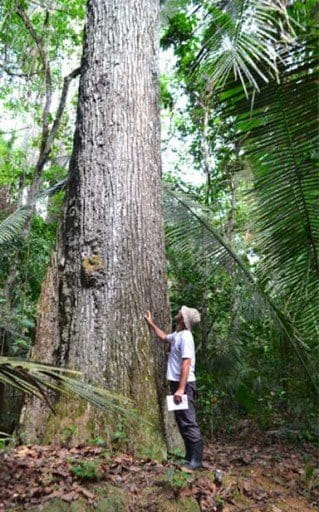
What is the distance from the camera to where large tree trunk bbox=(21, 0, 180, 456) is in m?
3.66

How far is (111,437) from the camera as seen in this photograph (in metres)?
3.42

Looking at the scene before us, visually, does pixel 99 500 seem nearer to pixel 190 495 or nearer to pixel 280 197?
pixel 190 495

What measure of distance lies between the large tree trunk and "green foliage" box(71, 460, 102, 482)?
522 mm

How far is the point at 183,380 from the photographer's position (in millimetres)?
4020

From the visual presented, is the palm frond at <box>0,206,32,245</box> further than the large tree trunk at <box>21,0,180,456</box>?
Yes

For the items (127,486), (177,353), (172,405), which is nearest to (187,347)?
(177,353)

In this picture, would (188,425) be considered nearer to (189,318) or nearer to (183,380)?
(183,380)

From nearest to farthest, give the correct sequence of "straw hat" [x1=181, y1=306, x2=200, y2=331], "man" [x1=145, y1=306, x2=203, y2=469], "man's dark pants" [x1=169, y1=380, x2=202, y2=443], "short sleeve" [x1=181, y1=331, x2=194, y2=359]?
"man" [x1=145, y1=306, x2=203, y2=469] < "man's dark pants" [x1=169, y1=380, x2=202, y2=443] < "short sleeve" [x1=181, y1=331, x2=194, y2=359] < "straw hat" [x1=181, y1=306, x2=200, y2=331]

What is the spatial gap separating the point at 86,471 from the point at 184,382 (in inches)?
51.3

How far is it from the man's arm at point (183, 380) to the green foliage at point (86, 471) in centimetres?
101

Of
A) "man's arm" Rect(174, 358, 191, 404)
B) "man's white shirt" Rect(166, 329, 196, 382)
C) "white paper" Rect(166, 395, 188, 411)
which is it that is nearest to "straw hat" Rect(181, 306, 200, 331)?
"man's white shirt" Rect(166, 329, 196, 382)

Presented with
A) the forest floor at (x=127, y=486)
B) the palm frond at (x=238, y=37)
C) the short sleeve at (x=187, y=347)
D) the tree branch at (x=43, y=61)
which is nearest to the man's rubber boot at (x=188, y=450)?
the forest floor at (x=127, y=486)

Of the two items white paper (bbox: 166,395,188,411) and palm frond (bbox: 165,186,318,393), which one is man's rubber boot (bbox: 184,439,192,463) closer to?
white paper (bbox: 166,395,188,411)

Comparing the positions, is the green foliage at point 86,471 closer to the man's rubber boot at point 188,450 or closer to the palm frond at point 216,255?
the man's rubber boot at point 188,450
